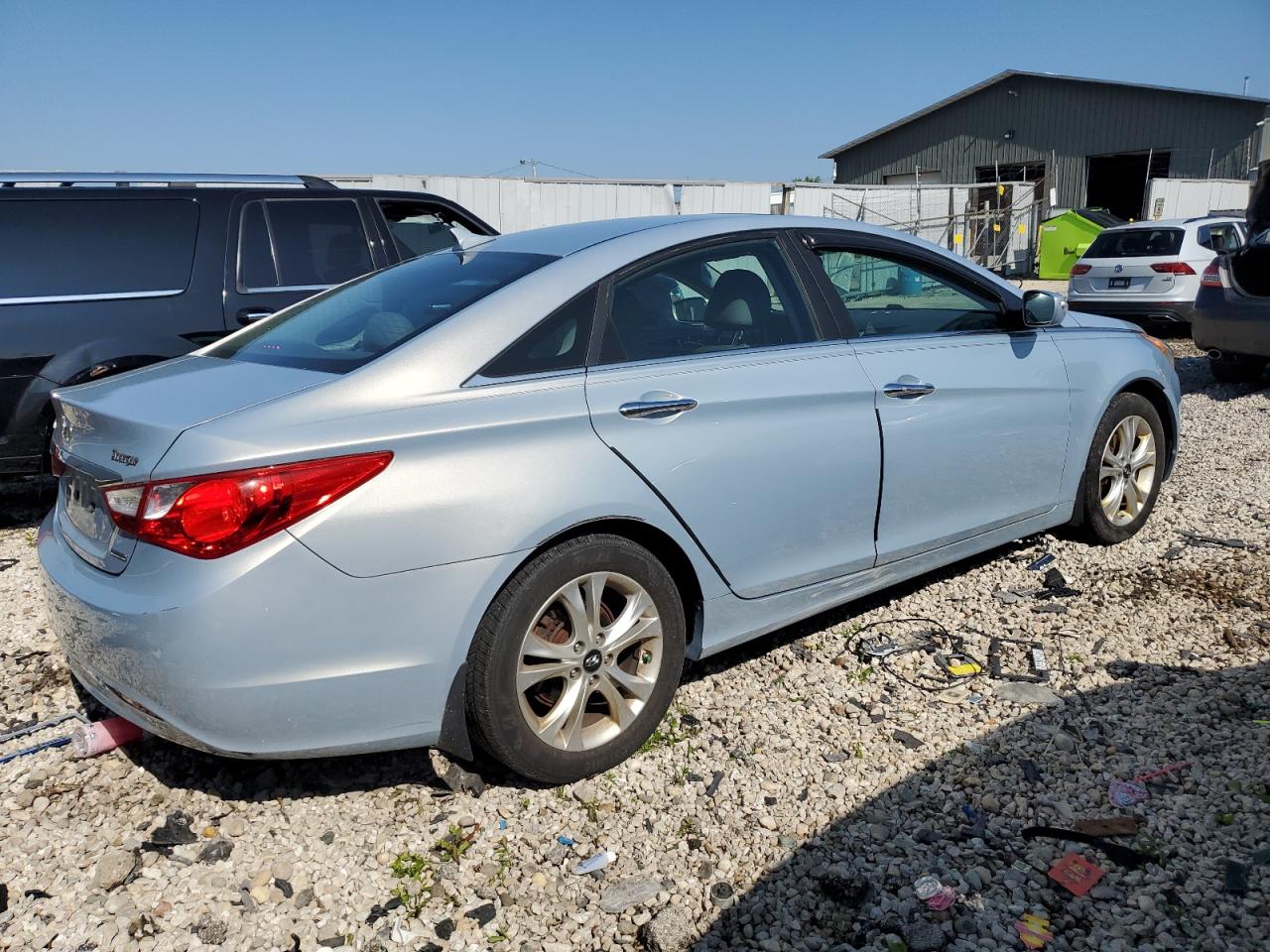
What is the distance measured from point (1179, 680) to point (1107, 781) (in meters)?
0.84

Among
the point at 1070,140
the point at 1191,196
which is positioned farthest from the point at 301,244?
the point at 1070,140

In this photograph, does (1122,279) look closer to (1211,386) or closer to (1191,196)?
(1211,386)

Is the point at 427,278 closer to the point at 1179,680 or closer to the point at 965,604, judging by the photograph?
the point at 965,604

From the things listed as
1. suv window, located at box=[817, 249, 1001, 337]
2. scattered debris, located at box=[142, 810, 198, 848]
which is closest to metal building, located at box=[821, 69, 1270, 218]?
suv window, located at box=[817, 249, 1001, 337]

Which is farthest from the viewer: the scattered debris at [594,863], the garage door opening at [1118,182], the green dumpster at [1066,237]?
the garage door opening at [1118,182]

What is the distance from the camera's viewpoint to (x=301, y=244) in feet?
19.3

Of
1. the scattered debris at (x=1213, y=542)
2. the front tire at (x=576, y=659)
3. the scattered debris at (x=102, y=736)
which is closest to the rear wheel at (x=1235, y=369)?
the scattered debris at (x=1213, y=542)

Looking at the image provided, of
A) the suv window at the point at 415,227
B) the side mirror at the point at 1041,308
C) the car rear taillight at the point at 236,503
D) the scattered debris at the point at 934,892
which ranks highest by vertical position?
the suv window at the point at 415,227

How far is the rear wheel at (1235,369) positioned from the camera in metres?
9.45

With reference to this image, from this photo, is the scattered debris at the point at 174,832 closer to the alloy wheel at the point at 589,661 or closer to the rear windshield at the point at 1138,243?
the alloy wheel at the point at 589,661

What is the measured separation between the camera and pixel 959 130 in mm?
36438

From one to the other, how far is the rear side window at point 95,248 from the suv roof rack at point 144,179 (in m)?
0.22

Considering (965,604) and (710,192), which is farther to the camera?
(710,192)

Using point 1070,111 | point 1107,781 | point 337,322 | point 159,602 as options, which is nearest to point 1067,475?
point 1107,781
